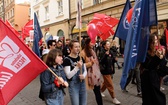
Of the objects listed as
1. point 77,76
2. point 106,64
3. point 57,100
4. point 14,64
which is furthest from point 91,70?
point 14,64

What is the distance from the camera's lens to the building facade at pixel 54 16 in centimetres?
2252

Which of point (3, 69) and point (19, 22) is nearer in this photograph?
point (3, 69)

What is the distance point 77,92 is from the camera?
11.9 feet

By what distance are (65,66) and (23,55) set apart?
0.83 meters

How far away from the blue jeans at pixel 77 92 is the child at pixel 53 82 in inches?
15.5

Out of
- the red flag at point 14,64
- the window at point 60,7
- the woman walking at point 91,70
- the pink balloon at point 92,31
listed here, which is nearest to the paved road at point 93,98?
the woman walking at point 91,70

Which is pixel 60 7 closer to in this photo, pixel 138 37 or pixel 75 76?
pixel 75 76

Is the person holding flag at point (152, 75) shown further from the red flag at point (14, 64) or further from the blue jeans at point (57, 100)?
the red flag at point (14, 64)

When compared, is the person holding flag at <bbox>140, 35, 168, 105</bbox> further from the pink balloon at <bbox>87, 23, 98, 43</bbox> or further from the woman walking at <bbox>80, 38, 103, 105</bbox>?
the pink balloon at <bbox>87, 23, 98, 43</bbox>

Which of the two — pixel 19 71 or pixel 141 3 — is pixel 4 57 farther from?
pixel 141 3

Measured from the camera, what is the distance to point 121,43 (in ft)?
51.0

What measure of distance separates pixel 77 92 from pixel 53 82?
0.65 metres

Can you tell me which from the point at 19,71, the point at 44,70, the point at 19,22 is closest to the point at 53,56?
the point at 44,70

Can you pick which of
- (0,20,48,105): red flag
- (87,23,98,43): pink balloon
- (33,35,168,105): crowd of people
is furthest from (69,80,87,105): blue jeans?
(87,23,98,43): pink balloon
